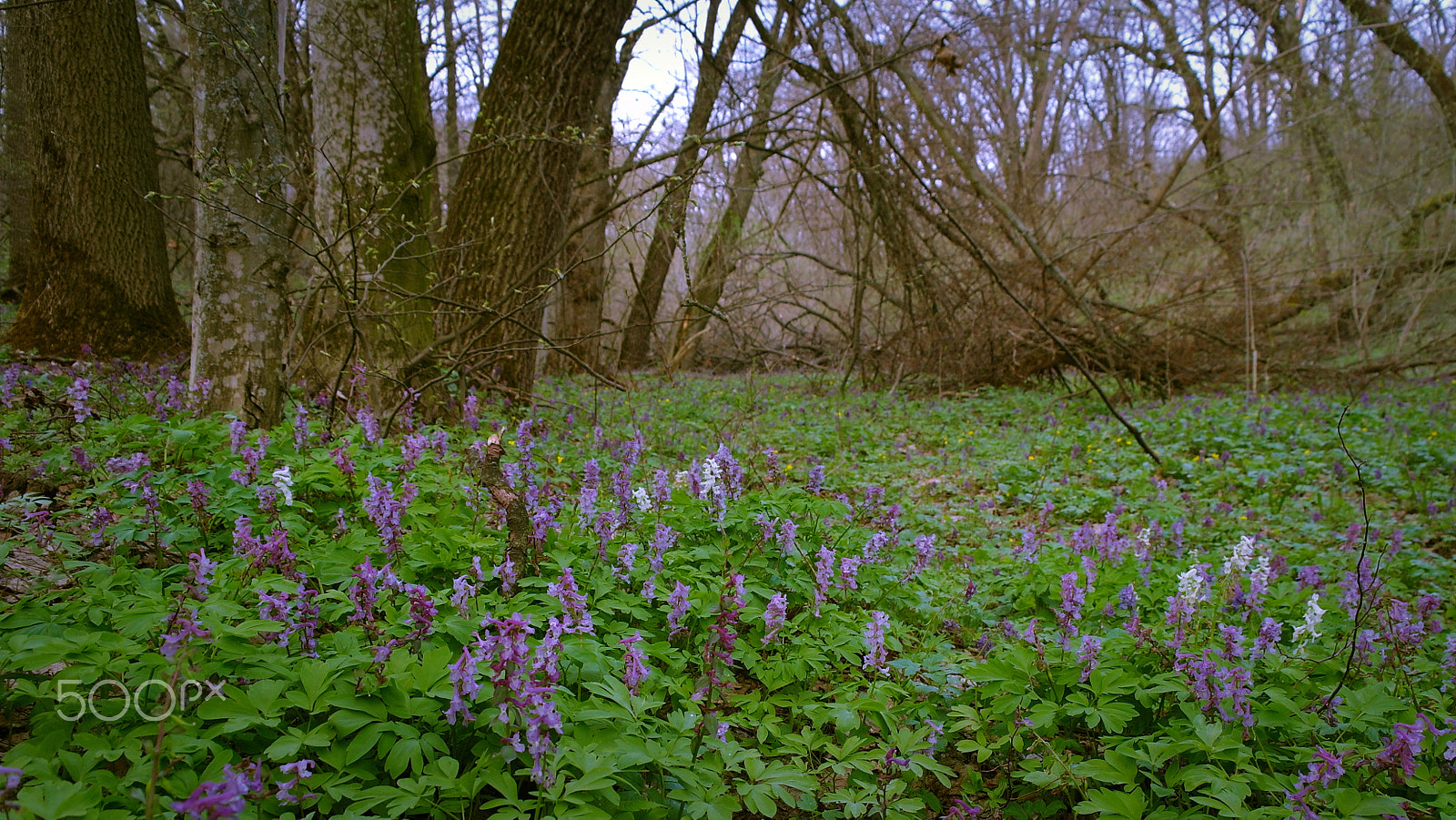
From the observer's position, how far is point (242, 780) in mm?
1165

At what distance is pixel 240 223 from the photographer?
3.74m

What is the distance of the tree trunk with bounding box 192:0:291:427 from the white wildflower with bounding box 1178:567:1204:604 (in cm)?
415

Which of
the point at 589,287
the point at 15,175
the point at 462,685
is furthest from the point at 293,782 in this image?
the point at 15,175

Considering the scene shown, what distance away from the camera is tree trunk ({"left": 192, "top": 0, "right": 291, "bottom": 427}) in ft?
12.1

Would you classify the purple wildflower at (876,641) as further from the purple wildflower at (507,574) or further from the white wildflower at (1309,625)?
the white wildflower at (1309,625)

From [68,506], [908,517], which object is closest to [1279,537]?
[908,517]

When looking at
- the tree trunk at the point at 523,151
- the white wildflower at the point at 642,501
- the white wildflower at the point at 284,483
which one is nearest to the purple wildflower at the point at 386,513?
the white wildflower at the point at 284,483

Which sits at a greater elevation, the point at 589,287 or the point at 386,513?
the point at 589,287

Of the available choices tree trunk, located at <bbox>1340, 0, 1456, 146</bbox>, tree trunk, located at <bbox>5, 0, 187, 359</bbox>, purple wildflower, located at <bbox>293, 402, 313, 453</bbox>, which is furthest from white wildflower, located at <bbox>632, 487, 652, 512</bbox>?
tree trunk, located at <bbox>1340, 0, 1456, 146</bbox>

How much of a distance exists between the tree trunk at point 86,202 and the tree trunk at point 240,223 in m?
3.62

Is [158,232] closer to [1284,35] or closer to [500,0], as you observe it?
[500,0]

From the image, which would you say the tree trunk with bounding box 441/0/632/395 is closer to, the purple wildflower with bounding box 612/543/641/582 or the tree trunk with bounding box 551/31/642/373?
the tree trunk with bounding box 551/31/642/373

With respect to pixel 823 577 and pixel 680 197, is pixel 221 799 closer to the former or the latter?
pixel 823 577

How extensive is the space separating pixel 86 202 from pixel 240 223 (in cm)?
445
